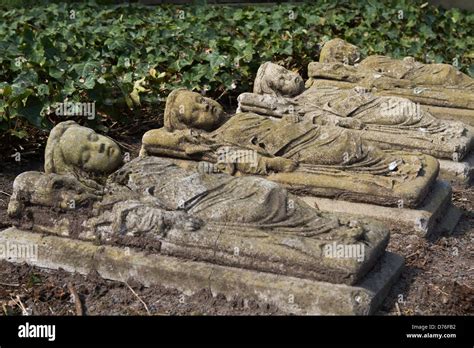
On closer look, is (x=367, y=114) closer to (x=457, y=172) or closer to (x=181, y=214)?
(x=457, y=172)

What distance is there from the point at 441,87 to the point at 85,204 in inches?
221

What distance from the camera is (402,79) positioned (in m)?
10.3

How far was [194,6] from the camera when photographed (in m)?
13.8

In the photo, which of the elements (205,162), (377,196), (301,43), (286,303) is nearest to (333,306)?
(286,303)

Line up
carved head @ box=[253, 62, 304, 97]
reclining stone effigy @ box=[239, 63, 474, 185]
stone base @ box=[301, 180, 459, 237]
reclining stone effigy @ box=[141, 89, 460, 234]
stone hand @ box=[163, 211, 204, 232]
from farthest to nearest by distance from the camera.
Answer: carved head @ box=[253, 62, 304, 97]
reclining stone effigy @ box=[239, 63, 474, 185]
reclining stone effigy @ box=[141, 89, 460, 234]
stone base @ box=[301, 180, 459, 237]
stone hand @ box=[163, 211, 204, 232]

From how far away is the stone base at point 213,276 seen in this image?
18.0 ft

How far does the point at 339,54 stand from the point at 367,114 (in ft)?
6.64

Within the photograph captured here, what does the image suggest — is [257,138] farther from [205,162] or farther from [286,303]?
[286,303]

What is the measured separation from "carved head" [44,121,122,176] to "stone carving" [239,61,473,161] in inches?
109

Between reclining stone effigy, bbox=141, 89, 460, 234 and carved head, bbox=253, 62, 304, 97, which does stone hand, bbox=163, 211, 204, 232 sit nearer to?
reclining stone effigy, bbox=141, 89, 460, 234

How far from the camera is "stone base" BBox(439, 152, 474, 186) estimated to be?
8477mm

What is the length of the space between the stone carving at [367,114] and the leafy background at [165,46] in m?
1.60

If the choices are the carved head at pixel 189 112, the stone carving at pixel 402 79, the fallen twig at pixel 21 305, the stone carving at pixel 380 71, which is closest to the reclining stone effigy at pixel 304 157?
the carved head at pixel 189 112

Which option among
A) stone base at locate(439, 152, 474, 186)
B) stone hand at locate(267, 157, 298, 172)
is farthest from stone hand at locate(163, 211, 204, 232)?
stone base at locate(439, 152, 474, 186)
